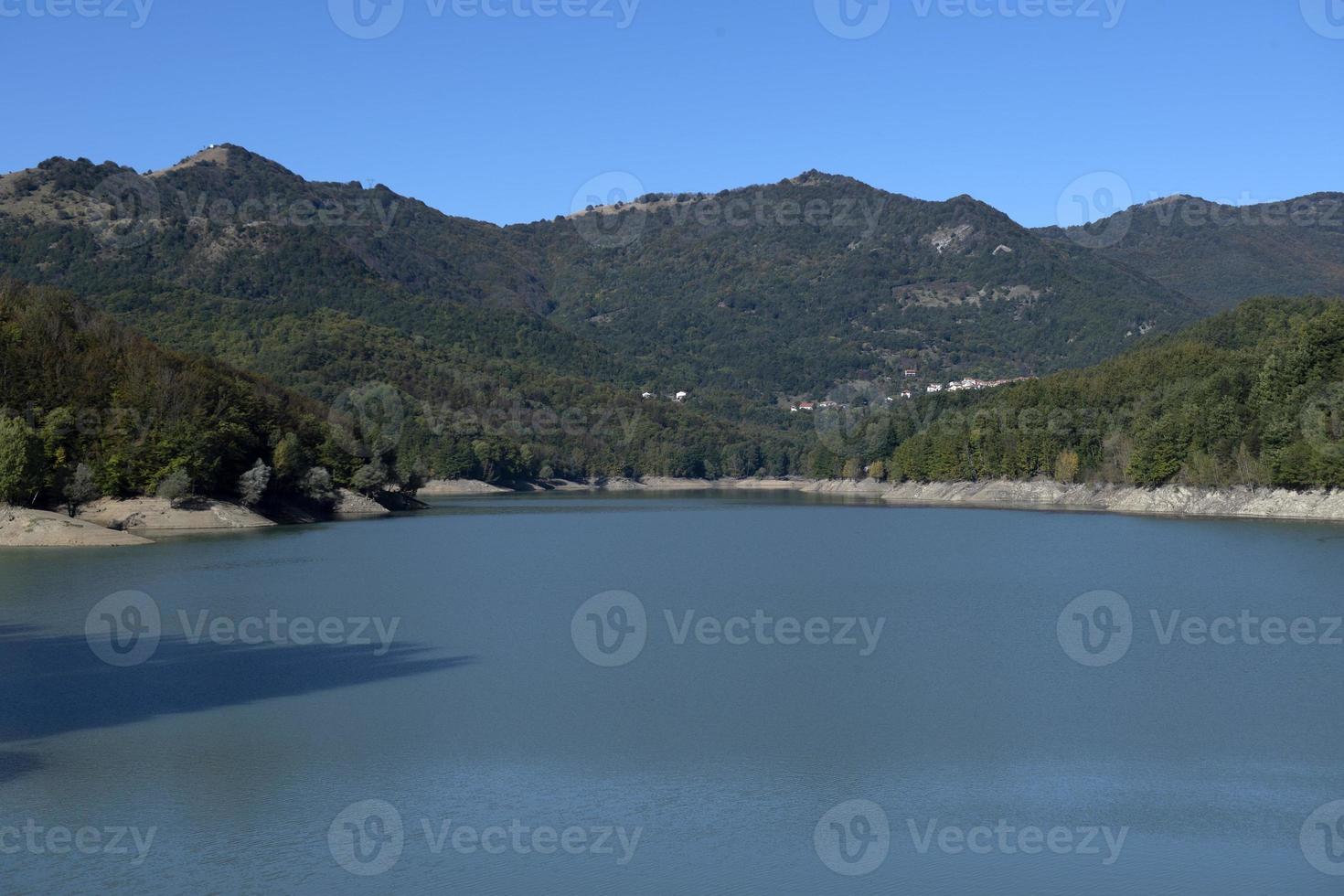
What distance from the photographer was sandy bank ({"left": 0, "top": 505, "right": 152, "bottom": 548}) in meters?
43.6

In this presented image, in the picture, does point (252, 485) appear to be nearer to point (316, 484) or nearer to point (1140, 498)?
point (316, 484)

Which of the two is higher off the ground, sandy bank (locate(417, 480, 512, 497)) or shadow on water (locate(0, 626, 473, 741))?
shadow on water (locate(0, 626, 473, 741))

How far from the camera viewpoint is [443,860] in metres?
11.7

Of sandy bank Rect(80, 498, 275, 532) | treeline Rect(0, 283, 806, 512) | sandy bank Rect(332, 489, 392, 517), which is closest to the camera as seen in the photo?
sandy bank Rect(80, 498, 275, 532)

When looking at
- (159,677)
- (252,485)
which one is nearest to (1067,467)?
(252,485)

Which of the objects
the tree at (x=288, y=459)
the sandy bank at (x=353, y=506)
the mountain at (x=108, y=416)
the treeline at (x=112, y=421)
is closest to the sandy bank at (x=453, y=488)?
the sandy bank at (x=353, y=506)

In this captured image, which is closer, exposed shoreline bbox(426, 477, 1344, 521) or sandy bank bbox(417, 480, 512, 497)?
exposed shoreline bbox(426, 477, 1344, 521)

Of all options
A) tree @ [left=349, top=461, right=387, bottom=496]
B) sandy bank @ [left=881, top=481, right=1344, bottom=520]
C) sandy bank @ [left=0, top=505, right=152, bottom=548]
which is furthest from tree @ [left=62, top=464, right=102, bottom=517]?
sandy bank @ [left=881, top=481, right=1344, bottom=520]

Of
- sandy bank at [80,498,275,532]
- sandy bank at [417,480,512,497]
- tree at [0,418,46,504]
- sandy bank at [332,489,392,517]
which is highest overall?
tree at [0,418,46,504]

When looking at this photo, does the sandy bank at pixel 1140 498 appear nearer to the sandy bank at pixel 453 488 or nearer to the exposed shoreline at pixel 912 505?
the exposed shoreline at pixel 912 505

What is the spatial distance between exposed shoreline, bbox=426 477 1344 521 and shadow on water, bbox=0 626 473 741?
4723 cm

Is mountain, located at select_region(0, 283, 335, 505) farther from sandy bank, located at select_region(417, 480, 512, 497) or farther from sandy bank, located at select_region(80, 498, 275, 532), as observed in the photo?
sandy bank, located at select_region(417, 480, 512, 497)

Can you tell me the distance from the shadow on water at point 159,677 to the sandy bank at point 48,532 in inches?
819

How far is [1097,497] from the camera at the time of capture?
3009 inches
